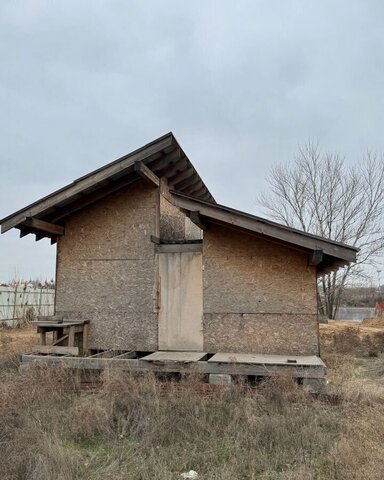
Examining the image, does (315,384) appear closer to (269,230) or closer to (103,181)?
(269,230)

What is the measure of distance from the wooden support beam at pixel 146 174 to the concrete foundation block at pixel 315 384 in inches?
192

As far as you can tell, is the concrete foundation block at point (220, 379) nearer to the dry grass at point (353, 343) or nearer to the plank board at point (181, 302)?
the plank board at point (181, 302)

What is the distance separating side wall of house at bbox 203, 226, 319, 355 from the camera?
821 cm

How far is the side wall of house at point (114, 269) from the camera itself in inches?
363

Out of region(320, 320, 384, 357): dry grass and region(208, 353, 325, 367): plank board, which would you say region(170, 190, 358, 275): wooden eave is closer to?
region(208, 353, 325, 367): plank board

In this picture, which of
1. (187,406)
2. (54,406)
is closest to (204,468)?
(187,406)

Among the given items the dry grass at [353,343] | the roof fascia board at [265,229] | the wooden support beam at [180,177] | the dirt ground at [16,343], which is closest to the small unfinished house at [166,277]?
the roof fascia board at [265,229]

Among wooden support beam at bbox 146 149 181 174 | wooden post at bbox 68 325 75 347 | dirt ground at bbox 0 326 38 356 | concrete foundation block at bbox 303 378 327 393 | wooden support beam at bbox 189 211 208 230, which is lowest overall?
concrete foundation block at bbox 303 378 327 393

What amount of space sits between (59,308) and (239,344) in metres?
4.12

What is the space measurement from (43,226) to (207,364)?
455cm

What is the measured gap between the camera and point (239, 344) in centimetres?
846

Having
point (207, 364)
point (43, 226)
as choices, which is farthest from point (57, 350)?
point (207, 364)

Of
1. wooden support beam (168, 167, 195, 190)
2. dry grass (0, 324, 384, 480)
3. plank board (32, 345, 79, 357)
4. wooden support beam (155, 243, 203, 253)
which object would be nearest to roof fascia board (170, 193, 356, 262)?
wooden support beam (155, 243, 203, 253)

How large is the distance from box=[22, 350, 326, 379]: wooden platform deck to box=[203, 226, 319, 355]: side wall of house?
32 cm
